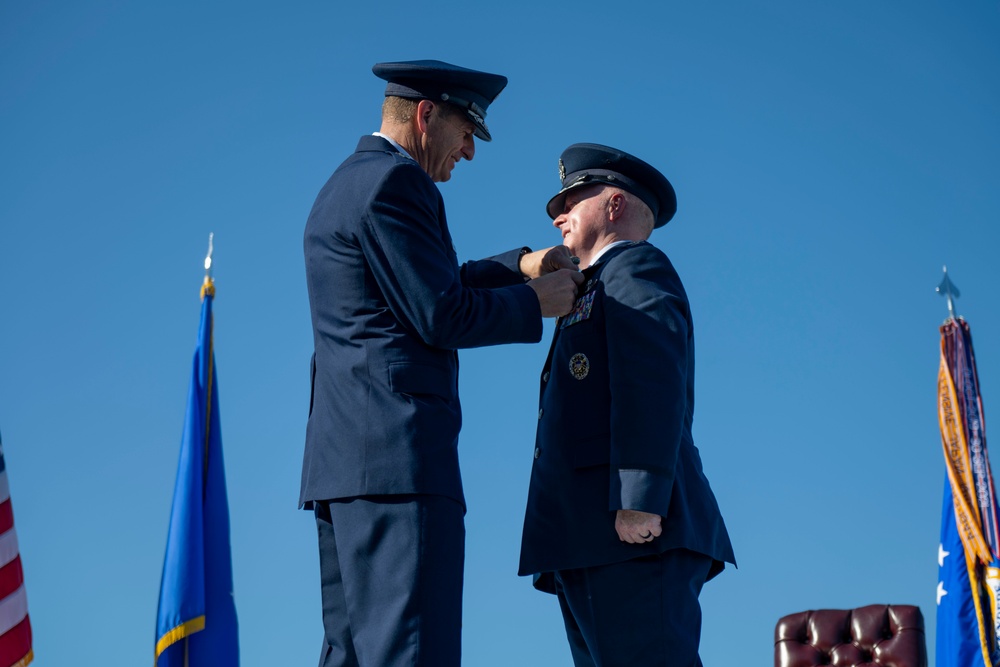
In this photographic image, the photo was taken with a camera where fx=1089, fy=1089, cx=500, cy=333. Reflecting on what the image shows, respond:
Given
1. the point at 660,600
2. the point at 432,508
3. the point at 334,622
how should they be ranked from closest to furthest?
1. the point at 432,508
2. the point at 334,622
3. the point at 660,600

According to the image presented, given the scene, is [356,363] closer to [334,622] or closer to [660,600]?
[334,622]

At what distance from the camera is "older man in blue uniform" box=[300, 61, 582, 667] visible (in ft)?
6.70

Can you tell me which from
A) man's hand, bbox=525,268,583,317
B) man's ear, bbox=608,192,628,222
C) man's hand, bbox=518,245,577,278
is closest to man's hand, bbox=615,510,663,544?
man's hand, bbox=525,268,583,317

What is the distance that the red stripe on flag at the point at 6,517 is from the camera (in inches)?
127

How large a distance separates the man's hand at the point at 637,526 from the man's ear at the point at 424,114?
978mm

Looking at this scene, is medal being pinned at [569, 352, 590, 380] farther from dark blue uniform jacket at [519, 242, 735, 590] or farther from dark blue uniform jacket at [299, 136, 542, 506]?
dark blue uniform jacket at [299, 136, 542, 506]

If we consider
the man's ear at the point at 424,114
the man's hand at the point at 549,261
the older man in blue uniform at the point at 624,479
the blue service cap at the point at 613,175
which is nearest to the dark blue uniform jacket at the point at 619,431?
the older man in blue uniform at the point at 624,479

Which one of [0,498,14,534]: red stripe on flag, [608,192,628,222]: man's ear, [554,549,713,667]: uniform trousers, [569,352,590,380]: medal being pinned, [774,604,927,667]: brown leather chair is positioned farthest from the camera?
[774,604,927,667]: brown leather chair

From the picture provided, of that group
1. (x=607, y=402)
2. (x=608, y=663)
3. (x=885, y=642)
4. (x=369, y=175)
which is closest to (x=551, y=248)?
(x=607, y=402)

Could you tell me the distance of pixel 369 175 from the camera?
227cm

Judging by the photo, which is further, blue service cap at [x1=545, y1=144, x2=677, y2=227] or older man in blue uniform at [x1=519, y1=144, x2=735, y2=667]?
blue service cap at [x1=545, y1=144, x2=677, y2=227]

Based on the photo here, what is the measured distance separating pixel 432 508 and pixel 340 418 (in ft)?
0.88

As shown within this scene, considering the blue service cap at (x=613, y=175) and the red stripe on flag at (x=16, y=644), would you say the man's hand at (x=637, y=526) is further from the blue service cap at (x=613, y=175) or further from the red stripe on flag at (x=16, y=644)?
the red stripe on flag at (x=16, y=644)

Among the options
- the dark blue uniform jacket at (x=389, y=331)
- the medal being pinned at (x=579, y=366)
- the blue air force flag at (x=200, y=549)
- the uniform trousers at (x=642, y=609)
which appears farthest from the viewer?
the blue air force flag at (x=200, y=549)
